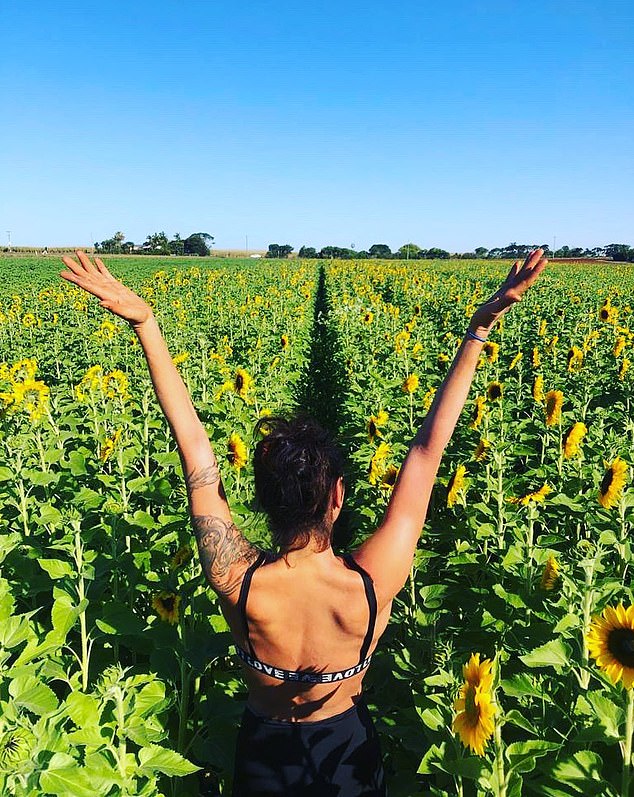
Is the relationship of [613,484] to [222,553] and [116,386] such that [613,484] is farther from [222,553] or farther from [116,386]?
[116,386]

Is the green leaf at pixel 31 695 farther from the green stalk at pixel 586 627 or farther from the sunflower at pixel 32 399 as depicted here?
the sunflower at pixel 32 399

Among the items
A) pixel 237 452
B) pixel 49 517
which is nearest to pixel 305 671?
pixel 49 517

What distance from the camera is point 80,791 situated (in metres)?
1.69

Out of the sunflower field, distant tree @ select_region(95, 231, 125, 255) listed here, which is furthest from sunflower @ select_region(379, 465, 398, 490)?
distant tree @ select_region(95, 231, 125, 255)

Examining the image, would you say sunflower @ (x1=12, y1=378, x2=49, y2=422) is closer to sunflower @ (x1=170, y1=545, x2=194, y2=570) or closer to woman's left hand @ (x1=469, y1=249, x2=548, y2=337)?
sunflower @ (x1=170, y1=545, x2=194, y2=570)

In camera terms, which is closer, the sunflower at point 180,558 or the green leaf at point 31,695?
the green leaf at point 31,695

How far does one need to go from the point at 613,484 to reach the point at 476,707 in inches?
83.0

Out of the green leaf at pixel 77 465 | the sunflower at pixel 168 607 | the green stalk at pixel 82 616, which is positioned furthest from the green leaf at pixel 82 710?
the green leaf at pixel 77 465

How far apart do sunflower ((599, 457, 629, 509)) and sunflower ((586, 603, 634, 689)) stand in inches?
63.8

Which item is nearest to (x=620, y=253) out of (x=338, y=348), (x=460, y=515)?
(x=338, y=348)

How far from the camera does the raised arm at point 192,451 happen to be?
1.96 m

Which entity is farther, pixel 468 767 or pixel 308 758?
pixel 308 758

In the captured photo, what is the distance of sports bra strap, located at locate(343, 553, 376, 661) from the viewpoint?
192 cm

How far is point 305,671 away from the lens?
1954 millimetres
